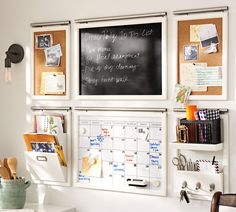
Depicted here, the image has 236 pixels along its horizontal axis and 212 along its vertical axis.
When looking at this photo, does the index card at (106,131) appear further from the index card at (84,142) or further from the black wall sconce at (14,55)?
the black wall sconce at (14,55)

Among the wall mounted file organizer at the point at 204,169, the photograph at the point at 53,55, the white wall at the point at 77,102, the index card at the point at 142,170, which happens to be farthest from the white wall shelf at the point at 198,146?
the photograph at the point at 53,55

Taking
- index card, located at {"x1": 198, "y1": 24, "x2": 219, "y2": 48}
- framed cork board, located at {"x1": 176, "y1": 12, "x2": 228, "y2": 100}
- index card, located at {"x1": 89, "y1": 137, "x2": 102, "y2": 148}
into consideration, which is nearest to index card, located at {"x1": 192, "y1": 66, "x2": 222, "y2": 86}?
framed cork board, located at {"x1": 176, "y1": 12, "x2": 228, "y2": 100}

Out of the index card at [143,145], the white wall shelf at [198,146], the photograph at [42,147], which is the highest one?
the white wall shelf at [198,146]

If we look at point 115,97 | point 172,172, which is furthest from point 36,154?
point 172,172

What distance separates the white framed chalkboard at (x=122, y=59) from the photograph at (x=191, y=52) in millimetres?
131

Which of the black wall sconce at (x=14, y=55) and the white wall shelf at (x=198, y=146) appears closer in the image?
the white wall shelf at (x=198, y=146)

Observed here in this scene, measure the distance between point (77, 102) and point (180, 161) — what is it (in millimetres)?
821

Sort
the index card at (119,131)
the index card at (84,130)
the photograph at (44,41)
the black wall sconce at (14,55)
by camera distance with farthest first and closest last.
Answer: the black wall sconce at (14,55) < the photograph at (44,41) < the index card at (84,130) < the index card at (119,131)

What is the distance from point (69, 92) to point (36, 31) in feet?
1.68

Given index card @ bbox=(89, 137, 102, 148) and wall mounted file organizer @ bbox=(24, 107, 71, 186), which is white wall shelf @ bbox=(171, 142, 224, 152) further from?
wall mounted file organizer @ bbox=(24, 107, 71, 186)

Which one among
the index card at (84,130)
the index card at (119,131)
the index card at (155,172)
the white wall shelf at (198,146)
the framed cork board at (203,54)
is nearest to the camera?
the white wall shelf at (198,146)

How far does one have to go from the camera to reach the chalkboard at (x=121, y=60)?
3033 millimetres

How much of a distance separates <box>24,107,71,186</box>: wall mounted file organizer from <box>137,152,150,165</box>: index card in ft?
1.74

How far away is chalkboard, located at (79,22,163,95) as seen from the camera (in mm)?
3033
